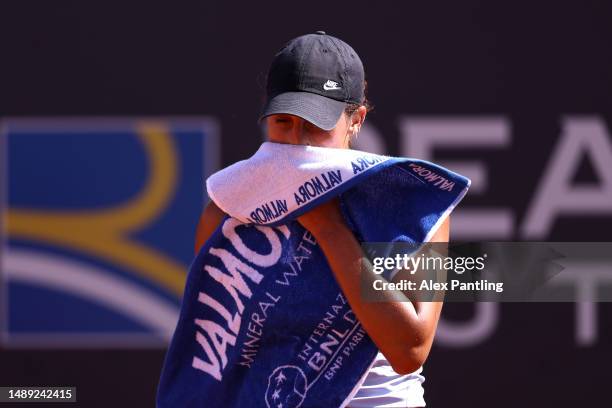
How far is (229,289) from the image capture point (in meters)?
1.65

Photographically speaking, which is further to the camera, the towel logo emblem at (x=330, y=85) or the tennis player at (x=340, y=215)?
the towel logo emblem at (x=330, y=85)

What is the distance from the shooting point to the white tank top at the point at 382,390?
1.64 m

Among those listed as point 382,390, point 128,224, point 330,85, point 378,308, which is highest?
point 330,85

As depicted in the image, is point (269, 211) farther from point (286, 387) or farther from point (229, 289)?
point (286, 387)

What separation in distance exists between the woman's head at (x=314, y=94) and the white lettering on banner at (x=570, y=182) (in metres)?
2.05

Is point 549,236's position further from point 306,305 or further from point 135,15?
point 306,305

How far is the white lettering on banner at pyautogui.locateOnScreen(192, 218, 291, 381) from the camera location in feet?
5.32

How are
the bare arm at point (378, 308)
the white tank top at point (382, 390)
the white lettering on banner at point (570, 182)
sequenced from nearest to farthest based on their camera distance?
the bare arm at point (378, 308), the white tank top at point (382, 390), the white lettering on banner at point (570, 182)

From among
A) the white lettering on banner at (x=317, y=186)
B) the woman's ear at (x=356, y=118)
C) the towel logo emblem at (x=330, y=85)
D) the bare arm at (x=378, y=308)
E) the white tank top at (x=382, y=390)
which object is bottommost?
the white tank top at (x=382, y=390)

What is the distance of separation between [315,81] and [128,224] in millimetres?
2168

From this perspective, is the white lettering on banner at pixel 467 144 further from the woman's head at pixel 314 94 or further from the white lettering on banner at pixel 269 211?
the white lettering on banner at pixel 269 211

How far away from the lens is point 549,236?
3.61 metres

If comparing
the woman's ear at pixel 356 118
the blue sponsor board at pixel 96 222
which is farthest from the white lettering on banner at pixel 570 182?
the woman's ear at pixel 356 118

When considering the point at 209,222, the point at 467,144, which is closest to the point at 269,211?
the point at 209,222
